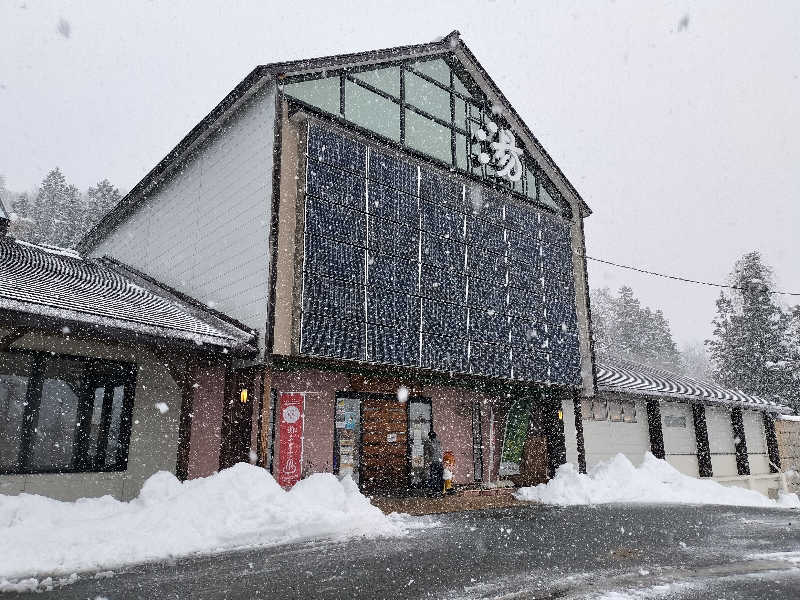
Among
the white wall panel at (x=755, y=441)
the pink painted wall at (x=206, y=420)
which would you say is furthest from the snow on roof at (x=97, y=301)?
the white wall panel at (x=755, y=441)

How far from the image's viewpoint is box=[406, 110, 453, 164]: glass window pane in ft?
50.0

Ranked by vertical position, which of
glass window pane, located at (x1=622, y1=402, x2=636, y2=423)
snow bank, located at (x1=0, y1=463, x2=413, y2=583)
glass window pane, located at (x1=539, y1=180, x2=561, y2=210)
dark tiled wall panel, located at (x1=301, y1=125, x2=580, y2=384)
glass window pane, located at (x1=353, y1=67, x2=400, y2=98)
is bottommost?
snow bank, located at (x1=0, y1=463, x2=413, y2=583)

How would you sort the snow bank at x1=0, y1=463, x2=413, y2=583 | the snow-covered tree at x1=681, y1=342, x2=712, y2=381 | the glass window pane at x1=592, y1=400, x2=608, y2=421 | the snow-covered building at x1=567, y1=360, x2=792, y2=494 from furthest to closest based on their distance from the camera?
the snow-covered tree at x1=681, y1=342, x2=712, y2=381, the glass window pane at x1=592, y1=400, x2=608, y2=421, the snow-covered building at x1=567, y1=360, x2=792, y2=494, the snow bank at x1=0, y1=463, x2=413, y2=583

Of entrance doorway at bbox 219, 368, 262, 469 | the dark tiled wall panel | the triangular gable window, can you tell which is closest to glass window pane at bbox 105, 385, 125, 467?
entrance doorway at bbox 219, 368, 262, 469

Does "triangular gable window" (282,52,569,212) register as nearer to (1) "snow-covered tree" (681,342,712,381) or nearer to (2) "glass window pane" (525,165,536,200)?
(2) "glass window pane" (525,165,536,200)

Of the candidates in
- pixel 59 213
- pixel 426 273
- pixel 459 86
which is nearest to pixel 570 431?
pixel 426 273

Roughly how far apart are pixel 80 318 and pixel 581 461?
1491 cm

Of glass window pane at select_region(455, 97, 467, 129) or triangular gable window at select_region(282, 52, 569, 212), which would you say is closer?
triangular gable window at select_region(282, 52, 569, 212)

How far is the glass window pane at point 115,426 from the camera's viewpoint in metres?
10.7

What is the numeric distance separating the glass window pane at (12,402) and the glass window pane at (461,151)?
11923 mm

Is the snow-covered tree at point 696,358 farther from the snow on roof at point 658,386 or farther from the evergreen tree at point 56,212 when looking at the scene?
the evergreen tree at point 56,212

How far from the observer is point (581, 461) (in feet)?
57.6

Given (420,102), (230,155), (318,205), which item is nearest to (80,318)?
(318,205)

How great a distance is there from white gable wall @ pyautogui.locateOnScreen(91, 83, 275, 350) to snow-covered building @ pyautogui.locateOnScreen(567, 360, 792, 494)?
12.0 meters
